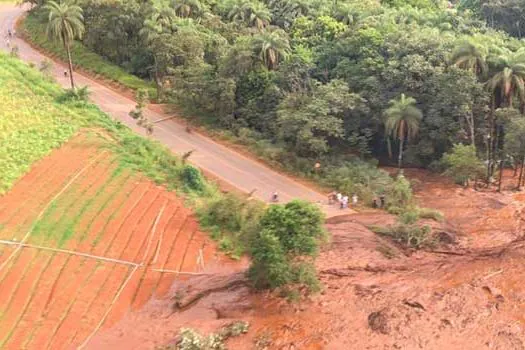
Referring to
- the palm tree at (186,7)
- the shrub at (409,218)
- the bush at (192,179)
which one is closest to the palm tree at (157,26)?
the palm tree at (186,7)

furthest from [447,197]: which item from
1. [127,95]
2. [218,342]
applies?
[127,95]

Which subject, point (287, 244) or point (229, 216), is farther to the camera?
point (229, 216)

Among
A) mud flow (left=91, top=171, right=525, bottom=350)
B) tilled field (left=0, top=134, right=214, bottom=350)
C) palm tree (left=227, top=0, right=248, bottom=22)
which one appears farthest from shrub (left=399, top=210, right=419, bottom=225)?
palm tree (left=227, top=0, right=248, bottom=22)

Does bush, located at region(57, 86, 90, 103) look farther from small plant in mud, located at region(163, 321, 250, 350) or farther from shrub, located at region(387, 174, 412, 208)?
small plant in mud, located at region(163, 321, 250, 350)

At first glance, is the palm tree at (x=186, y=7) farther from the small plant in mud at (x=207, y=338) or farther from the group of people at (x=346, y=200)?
the small plant in mud at (x=207, y=338)

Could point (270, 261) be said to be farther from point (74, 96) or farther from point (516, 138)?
point (74, 96)

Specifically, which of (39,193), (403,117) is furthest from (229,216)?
(403,117)

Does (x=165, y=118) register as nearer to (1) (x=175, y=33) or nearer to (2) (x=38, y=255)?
(1) (x=175, y=33)
